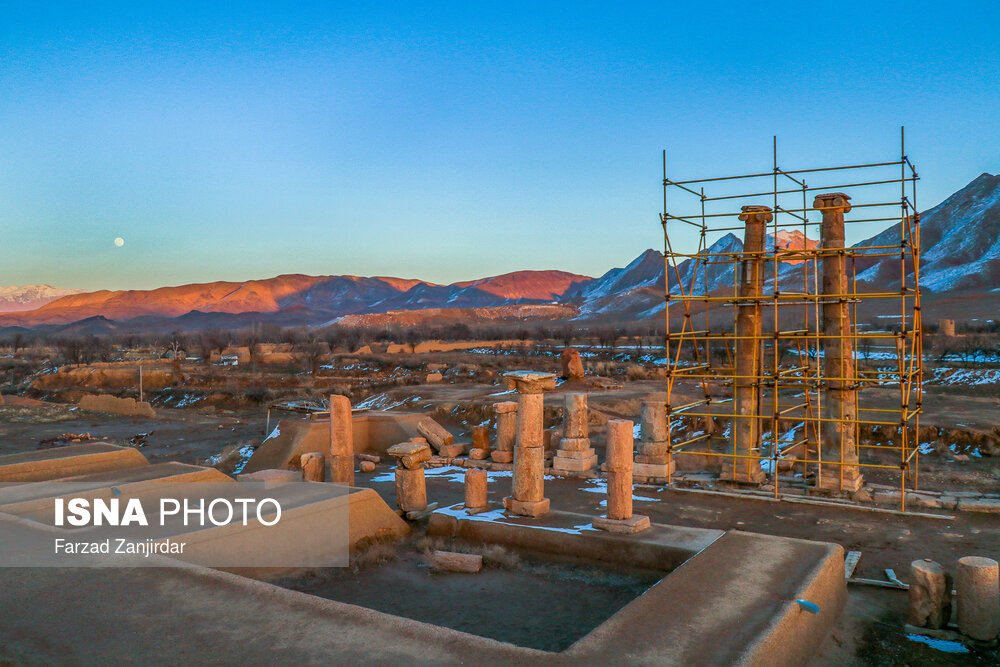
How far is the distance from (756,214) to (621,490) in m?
7.07

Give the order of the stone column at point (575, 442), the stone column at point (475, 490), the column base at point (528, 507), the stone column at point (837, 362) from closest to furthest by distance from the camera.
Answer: the column base at point (528, 507)
the stone column at point (475, 490)
the stone column at point (837, 362)
the stone column at point (575, 442)

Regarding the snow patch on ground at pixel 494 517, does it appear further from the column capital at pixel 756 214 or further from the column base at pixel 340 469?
the column capital at pixel 756 214

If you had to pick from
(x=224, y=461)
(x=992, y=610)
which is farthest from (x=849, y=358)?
(x=224, y=461)

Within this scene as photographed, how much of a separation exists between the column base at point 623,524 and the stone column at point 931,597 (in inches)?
141

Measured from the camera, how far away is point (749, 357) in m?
14.4

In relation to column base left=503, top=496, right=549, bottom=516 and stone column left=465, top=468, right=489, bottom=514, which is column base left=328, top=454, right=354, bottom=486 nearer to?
stone column left=465, top=468, right=489, bottom=514

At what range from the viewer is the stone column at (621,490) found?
10.3 meters

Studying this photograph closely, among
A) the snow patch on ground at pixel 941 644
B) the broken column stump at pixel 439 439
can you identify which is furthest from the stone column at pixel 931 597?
the broken column stump at pixel 439 439

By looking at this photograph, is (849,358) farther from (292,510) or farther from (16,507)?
(16,507)

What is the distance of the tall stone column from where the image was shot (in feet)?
47.1

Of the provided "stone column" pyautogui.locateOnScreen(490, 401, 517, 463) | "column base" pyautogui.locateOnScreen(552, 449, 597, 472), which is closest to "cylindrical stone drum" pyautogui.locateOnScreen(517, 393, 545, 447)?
"column base" pyautogui.locateOnScreen(552, 449, 597, 472)

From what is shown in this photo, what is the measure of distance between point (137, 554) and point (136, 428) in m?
24.3

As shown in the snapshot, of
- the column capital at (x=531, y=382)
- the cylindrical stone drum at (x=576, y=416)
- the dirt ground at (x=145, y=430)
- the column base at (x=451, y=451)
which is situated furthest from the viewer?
the dirt ground at (x=145, y=430)

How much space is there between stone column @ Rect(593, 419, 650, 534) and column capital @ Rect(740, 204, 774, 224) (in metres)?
5.95
